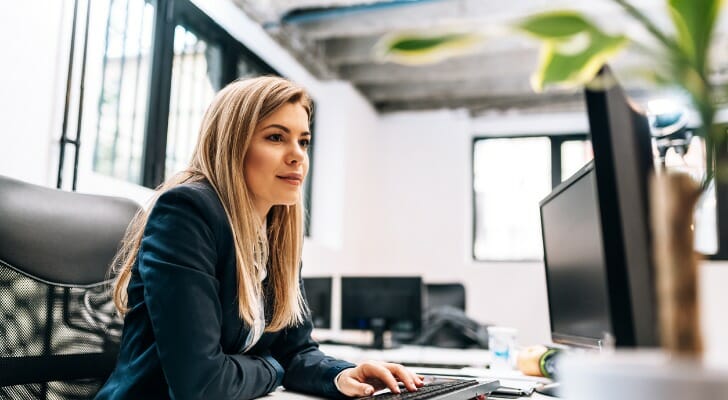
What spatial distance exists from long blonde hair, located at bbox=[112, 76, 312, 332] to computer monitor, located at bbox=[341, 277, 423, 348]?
1981mm

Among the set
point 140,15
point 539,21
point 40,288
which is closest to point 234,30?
point 140,15

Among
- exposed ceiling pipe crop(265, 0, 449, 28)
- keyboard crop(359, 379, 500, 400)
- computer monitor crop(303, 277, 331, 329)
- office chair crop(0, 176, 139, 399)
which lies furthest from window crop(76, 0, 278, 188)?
keyboard crop(359, 379, 500, 400)

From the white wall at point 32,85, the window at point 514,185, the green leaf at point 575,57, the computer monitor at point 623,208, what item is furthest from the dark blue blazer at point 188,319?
the window at point 514,185

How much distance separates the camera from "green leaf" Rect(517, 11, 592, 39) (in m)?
0.46

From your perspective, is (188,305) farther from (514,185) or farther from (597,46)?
(514,185)

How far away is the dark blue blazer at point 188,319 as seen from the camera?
101 centimetres

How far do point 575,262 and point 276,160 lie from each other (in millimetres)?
681

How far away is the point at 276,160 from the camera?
4.38ft

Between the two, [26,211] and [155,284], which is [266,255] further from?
[26,211]

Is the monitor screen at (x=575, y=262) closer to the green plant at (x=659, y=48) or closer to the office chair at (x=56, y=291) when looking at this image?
the green plant at (x=659, y=48)

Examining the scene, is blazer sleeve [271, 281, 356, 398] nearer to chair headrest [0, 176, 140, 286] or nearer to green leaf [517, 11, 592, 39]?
chair headrest [0, 176, 140, 286]

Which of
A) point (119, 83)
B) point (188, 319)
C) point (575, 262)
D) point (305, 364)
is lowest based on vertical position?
point (305, 364)

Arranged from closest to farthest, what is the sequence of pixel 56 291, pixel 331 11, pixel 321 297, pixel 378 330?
pixel 56 291 < pixel 378 330 < pixel 321 297 < pixel 331 11

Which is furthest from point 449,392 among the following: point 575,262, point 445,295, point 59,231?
point 445,295
